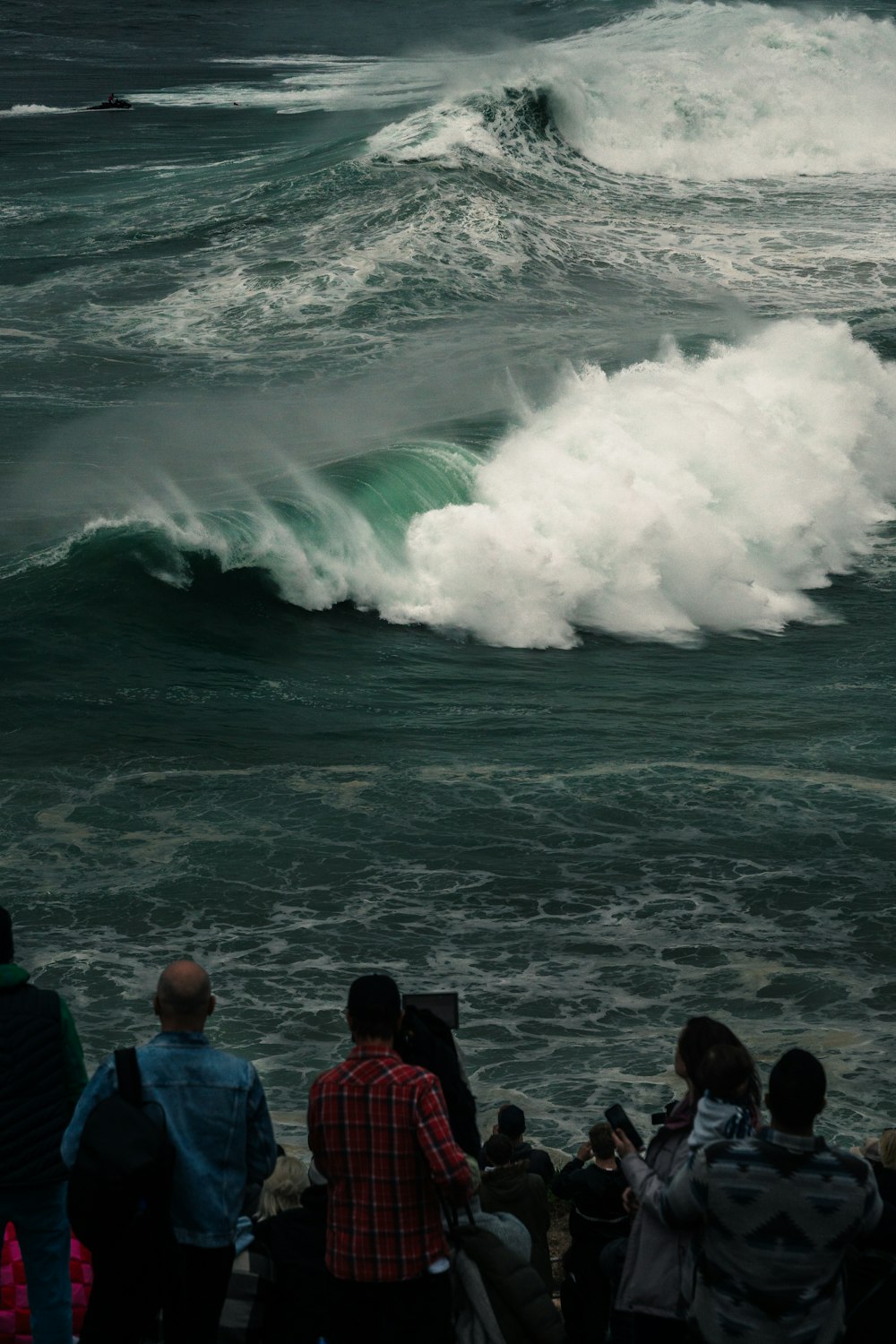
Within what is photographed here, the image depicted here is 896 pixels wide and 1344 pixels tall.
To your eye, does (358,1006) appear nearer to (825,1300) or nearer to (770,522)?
(825,1300)

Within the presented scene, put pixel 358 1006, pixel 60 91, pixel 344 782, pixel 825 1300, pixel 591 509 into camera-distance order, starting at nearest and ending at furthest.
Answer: pixel 825 1300
pixel 358 1006
pixel 344 782
pixel 591 509
pixel 60 91

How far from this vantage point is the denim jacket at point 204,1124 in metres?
3.89

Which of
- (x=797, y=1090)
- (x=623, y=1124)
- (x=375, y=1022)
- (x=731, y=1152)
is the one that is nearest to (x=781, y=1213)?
(x=731, y=1152)

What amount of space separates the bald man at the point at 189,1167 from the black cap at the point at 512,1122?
1419 millimetres

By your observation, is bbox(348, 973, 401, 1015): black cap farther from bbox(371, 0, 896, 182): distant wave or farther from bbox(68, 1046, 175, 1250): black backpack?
bbox(371, 0, 896, 182): distant wave

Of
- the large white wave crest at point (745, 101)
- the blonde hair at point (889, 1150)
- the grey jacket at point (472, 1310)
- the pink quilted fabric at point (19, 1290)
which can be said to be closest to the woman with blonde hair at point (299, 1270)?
the grey jacket at point (472, 1310)

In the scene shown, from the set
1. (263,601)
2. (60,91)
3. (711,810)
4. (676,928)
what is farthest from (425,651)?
(60,91)

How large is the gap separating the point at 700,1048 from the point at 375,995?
76 centimetres

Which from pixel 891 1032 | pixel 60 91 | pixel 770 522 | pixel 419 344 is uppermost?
pixel 60 91

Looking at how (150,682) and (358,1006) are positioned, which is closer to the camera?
(358,1006)

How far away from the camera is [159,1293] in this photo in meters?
3.96

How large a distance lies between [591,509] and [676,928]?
1041 cm

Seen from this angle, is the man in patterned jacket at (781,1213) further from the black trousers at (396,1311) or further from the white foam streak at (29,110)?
the white foam streak at (29,110)

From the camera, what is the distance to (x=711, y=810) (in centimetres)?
1188
